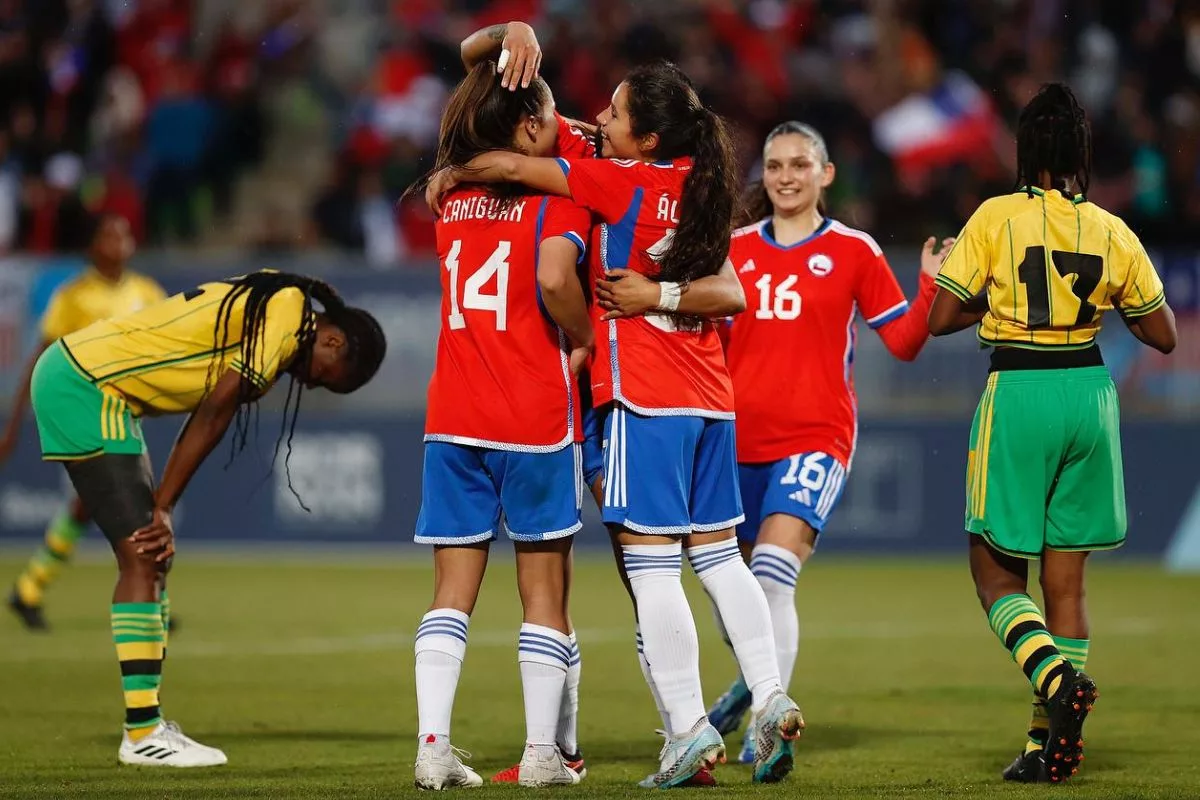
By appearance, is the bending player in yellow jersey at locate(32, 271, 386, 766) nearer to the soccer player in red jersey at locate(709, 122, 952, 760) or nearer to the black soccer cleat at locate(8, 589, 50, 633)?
the soccer player in red jersey at locate(709, 122, 952, 760)

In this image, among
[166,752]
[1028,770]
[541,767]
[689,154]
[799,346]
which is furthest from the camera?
[799,346]

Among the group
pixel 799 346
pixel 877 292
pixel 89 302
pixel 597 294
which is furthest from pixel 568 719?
pixel 89 302

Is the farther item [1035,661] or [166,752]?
[166,752]

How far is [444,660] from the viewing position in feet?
18.7

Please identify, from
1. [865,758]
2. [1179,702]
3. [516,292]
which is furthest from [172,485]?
[1179,702]

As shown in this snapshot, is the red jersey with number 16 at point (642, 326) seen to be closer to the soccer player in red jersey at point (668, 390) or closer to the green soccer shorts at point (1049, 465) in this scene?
the soccer player in red jersey at point (668, 390)

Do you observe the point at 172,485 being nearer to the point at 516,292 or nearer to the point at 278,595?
the point at 516,292

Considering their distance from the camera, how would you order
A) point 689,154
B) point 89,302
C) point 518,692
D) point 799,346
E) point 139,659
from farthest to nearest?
1. point 89,302
2. point 518,692
3. point 799,346
4. point 139,659
5. point 689,154

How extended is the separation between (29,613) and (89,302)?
2.07 m

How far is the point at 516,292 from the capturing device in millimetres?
5703

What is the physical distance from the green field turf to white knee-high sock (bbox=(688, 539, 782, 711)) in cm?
40

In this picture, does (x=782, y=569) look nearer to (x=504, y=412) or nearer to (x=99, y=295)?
(x=504, y=412)

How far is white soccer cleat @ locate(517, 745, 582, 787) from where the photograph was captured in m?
5.66

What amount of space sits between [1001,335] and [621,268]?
1.30 metres
